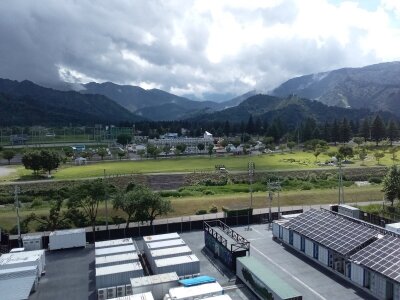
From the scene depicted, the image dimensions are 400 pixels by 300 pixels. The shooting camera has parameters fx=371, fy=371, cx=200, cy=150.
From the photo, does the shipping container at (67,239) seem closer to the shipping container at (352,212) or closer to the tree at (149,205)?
the tree at (149,205)

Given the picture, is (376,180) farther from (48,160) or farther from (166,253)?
(48,160)

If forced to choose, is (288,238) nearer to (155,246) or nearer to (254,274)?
(254,274)

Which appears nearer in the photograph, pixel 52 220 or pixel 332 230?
pixel 332 230

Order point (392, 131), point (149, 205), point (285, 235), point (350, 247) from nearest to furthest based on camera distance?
1. point (350, 247)
2. point (285, 235)
3. point (149, 205)
4. point (392, 131)

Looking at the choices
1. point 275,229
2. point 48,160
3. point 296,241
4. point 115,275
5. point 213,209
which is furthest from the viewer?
point 48,160

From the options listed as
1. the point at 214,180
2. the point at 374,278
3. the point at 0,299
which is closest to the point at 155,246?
the point at 0,299

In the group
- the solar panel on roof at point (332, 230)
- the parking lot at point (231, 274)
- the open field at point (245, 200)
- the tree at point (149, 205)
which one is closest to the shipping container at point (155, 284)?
the parking lot at point (231, 274)

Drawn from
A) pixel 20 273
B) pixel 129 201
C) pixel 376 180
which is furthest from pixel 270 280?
pixel 376 180
